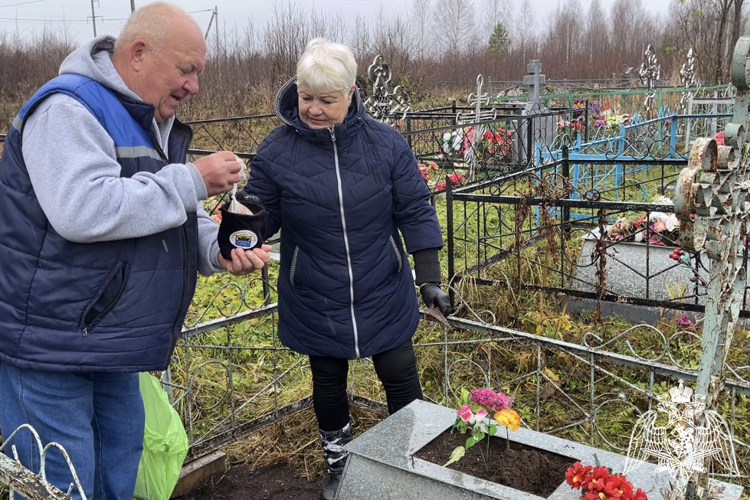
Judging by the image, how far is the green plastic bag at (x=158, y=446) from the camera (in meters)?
2.22

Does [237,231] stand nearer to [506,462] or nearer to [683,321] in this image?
[506,462]

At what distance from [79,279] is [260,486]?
147 cm

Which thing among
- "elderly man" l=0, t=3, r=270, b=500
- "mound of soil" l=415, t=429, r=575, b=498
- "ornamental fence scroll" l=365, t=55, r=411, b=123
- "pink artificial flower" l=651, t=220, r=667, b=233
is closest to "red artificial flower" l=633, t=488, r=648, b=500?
"mound of soil" l=415, t=429, r=575, b=498

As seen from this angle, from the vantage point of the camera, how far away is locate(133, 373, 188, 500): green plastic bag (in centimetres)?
222

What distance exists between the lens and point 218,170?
1726 millimetres

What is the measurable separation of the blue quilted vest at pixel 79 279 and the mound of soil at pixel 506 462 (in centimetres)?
81

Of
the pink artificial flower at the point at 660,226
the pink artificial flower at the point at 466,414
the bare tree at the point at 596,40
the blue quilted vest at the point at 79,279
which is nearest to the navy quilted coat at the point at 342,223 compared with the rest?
the pink artificial flower at the point at 466,414

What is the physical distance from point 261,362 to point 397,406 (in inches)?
58.2

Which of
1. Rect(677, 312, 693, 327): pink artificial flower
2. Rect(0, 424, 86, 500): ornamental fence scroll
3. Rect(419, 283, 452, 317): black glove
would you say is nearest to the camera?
Rect(0, 424, 86, 500): ornamental fence scroll

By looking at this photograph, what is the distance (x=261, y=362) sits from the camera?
379cm

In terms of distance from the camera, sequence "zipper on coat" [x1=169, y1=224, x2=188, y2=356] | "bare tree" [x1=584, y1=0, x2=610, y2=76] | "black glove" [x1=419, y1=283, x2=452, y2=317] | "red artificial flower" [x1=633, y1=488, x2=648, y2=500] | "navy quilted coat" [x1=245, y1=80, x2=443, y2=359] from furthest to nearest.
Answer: "bare tree" [x1=584, y1=0, x2=610, y2=76] → "black glove" [x1=419, y1=283, x2=452, y2=317] → "navy quilted coat" [x1=245, y1=80, x2=443, y2=359] → "zipper on coat" [x1=169, y1=224, x2=188, y2=356] → "red artificial flower" [x1=633, y1=488, x2=648, y2=500]

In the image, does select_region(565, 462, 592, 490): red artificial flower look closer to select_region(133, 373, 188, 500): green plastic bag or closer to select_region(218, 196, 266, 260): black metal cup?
select_region(218, 196, 266, 260): black metal cup

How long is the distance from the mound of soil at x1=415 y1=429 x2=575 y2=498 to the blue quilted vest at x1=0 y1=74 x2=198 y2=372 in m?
0.81

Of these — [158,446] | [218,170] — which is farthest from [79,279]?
[158,446]
